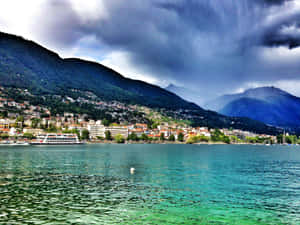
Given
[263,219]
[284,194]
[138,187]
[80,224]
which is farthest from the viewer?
[138,187]

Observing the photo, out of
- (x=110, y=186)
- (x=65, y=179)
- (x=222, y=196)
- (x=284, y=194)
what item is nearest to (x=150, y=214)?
(x=222, y=196)

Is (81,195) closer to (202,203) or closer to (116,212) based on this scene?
(116,212)

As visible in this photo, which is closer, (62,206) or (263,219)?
(263,219)

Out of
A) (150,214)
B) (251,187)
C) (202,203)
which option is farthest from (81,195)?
(251,187)

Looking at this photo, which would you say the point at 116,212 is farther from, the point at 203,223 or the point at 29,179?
the point at 29,179

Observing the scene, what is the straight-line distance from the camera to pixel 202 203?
2802 centimetres

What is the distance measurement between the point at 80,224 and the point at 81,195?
963 centimetres

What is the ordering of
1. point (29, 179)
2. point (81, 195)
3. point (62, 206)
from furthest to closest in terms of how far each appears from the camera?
1. point (29, 179)
2. point (81, 195)
3. point (62, 206)

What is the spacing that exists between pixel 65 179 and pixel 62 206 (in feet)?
52.5

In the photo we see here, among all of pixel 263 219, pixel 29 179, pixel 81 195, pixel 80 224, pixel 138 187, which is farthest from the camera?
pixel 29 179

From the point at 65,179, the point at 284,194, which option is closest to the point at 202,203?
the point at 284,194

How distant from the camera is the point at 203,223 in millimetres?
21625

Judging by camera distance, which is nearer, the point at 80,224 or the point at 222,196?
the point at 80,224

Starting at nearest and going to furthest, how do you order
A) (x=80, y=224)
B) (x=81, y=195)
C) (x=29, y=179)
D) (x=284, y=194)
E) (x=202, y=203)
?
(x=80, y=224), (x=202, y=203), (x=81, y=195), (x=284, y=194), (x=29, y=179)
